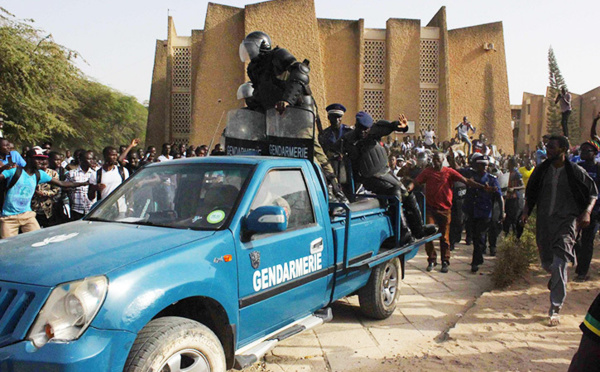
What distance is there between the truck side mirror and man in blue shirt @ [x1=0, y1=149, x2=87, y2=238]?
413 cm

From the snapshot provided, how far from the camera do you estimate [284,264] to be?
11.4 feet

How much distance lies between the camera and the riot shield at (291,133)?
4445mm

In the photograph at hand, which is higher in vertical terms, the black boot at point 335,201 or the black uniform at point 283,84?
the black uniform at point 283,84

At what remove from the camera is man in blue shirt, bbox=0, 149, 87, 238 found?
5832mm

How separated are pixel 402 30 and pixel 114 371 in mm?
34356

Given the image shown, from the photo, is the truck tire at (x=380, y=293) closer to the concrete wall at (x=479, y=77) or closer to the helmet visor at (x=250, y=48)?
the helmet visor at (x=250, y=48)

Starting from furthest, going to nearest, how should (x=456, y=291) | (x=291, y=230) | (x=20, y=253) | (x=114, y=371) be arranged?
1. (x=456, y=291)
2. (x=291, y=230)
3. (x=20, y=253)
4. (x=114, y=371)

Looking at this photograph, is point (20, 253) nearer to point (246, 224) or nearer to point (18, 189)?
point (246, 224)

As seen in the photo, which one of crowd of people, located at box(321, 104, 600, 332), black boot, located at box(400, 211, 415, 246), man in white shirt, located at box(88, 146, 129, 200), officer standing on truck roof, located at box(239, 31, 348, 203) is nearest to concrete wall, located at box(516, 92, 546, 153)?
crowd of people, located at box(321, 104, 600, 332)

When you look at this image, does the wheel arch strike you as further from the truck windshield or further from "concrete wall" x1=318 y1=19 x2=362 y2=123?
"concrete wall" x1=318 y1=19 x2=362 y2=123

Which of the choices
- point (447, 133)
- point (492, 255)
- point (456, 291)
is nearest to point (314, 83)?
point (447, 133)

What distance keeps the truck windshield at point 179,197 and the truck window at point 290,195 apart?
0.19m

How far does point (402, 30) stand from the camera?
3353 cm

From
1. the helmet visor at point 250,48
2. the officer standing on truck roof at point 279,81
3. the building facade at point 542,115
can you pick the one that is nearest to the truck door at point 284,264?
the officer standing on truck roof at point 279,81
